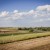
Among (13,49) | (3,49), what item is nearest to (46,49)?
(13,49)

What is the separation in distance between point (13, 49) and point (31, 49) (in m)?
2.31

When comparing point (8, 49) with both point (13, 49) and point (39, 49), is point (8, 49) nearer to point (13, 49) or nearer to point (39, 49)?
point (13, 49)

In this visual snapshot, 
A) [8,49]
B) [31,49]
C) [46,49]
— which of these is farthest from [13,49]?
[46,49]

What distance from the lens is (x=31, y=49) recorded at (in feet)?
61.8

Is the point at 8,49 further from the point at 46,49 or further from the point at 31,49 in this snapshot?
the point at 46,49

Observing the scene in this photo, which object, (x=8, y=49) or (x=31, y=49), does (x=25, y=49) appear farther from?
(x=8, y=49)

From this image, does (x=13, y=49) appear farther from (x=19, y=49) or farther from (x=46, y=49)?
(x=46, y=49)

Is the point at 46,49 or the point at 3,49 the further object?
the point at 46,49

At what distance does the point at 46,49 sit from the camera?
64.0 feet

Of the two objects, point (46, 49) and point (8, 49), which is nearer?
point (8, 49)

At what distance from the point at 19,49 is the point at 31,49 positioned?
1539 mm

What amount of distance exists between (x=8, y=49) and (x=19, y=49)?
1370 millimetres

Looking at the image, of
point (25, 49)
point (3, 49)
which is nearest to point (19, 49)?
point (25, 49)

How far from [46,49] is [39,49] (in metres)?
1.00
